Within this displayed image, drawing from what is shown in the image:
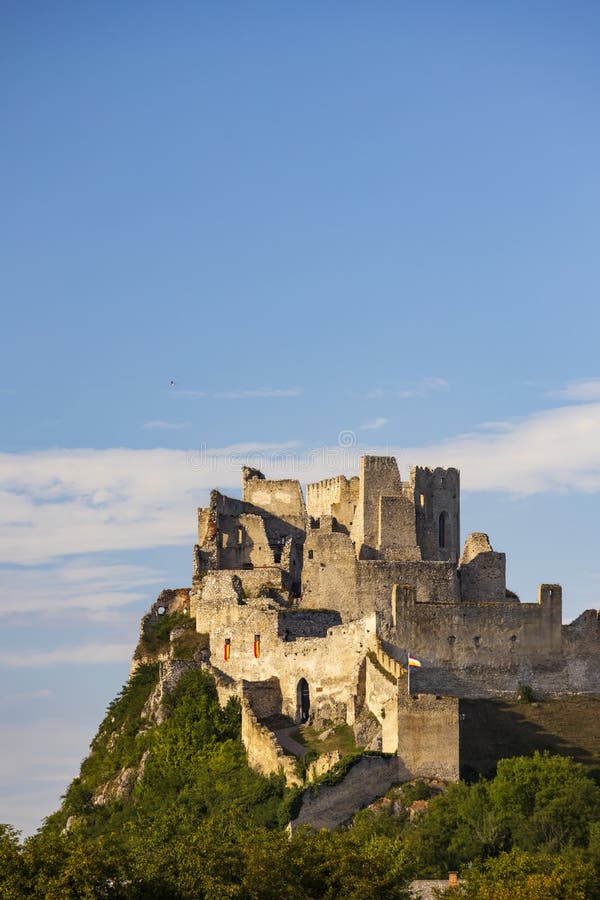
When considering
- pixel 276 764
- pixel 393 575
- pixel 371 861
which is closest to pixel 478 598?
pixel 393 575

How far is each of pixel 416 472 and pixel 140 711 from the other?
55.5 feet

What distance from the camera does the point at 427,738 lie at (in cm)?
7019

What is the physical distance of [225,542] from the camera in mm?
91250

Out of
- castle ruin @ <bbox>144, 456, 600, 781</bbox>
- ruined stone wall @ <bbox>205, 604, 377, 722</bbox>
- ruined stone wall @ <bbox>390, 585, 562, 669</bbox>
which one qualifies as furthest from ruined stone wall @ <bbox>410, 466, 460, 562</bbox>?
ruined stone wall @ <bbox>205, 604, 377, 722</bbox>

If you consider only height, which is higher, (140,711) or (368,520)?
(368,520)

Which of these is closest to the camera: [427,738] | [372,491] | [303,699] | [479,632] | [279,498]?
[427,738]

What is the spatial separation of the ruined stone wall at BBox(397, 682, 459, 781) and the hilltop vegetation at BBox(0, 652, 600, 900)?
111 cm

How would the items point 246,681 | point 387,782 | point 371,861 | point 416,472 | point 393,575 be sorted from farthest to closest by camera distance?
point 416,472 < point 393,575 < point 246,681 < point 387,782 < point 371,861

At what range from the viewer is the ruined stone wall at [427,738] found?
70000 millimetres

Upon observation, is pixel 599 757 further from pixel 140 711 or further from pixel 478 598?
pixel 140 711

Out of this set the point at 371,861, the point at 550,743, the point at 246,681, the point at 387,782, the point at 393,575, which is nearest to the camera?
the point at 371,861

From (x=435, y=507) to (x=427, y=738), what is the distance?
22049 mm

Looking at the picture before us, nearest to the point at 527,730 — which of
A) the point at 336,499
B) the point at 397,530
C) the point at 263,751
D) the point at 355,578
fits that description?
the point at 263,751

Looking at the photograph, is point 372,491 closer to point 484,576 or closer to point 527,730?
point 484,576
